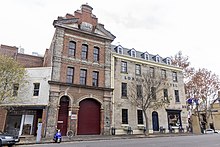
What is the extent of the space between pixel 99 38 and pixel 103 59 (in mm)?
2924

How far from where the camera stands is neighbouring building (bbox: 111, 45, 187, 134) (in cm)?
2356

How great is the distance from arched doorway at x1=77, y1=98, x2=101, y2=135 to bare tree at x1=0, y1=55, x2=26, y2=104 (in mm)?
7180

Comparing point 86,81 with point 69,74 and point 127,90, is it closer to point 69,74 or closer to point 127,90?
point 69,74

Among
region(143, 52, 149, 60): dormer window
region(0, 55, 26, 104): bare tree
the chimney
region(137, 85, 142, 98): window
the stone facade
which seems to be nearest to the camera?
region(0, 55, 26, 104): bare tree

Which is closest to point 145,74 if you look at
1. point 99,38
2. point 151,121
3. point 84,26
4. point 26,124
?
point 151,121

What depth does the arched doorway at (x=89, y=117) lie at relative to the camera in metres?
20.2

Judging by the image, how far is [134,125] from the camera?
23.7 metres

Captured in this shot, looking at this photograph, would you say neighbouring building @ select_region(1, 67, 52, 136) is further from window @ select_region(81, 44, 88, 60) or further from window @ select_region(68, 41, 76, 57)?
window @ select_region(81, 44, 88, 60)

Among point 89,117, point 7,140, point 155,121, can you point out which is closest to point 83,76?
point 89,117

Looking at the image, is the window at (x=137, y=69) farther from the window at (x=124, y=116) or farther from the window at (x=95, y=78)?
the window at (x=95, y=78)

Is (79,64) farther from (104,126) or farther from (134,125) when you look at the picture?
(134,125)

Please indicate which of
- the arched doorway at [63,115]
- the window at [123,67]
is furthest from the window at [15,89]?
the window at [123,67]

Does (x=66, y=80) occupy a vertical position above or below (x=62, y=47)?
below

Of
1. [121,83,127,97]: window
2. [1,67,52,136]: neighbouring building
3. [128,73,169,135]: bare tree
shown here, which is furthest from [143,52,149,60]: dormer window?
[1,67,52,136]: neighbouring building
